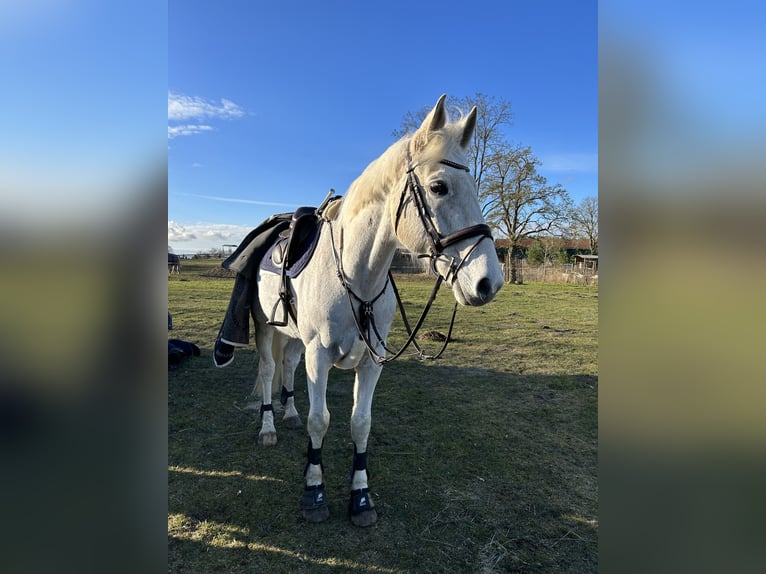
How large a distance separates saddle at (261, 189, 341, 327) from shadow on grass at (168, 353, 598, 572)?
139 cm

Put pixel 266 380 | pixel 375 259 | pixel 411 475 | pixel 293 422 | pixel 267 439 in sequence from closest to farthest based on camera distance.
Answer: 1. pixel 375 259
2. pixel 411 475
3. pixel 267 439
4. pixel 266 380
5. pixel 293 422

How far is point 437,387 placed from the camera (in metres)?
5.10

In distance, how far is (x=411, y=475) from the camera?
300 centimetres

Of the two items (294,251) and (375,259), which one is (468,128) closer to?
(375,259)

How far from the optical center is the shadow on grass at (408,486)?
2168mm

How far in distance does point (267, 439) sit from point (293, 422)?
0.47 m

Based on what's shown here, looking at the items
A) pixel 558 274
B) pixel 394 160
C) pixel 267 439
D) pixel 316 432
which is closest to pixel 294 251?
pixel 394 160

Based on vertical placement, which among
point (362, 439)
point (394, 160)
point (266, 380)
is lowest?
point (362, 439)

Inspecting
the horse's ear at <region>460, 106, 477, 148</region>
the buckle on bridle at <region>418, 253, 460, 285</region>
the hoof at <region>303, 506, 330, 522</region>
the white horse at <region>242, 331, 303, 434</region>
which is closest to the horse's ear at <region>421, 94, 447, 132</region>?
the horse's ear at <region>460, 106, 477, 148</region>

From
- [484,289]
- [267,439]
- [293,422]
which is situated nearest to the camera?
[484,289]
